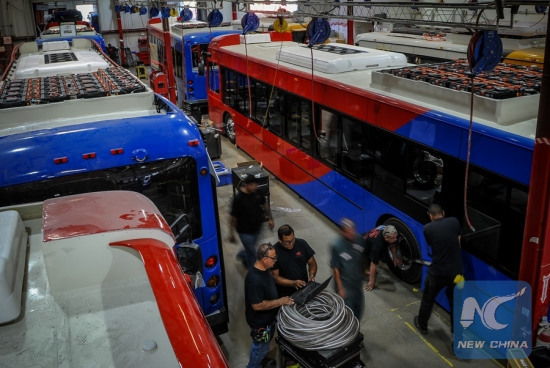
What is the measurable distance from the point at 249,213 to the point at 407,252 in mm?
2213

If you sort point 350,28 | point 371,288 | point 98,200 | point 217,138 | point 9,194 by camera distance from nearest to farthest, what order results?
1. point 98,200
2. point 9,194
3. point 371,288
4. point 217,138
5. point 350,28

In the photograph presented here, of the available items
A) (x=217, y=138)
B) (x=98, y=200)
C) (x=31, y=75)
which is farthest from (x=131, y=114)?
(x=217, y=138)

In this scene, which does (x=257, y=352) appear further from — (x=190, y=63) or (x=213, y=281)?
(x=190, y=63)

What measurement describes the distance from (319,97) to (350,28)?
11.0 m

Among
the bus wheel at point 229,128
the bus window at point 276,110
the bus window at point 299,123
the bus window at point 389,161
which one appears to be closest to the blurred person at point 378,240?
the bus window at point 389,161

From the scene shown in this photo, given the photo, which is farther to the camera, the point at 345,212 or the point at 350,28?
the point at 350,28

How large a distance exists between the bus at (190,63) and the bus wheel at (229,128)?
1152mm

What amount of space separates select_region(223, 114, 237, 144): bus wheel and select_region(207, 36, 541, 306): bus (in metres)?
2.33

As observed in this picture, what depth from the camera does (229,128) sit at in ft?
44.6

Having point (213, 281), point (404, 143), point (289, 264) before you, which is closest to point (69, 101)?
point (213, 281)

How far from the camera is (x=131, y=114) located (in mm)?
5594

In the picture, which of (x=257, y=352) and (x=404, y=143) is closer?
(x=257, y=352)

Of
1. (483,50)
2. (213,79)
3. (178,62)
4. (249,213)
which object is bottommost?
(249,213)

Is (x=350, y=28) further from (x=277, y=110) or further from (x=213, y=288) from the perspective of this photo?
(x=213, y=288)
